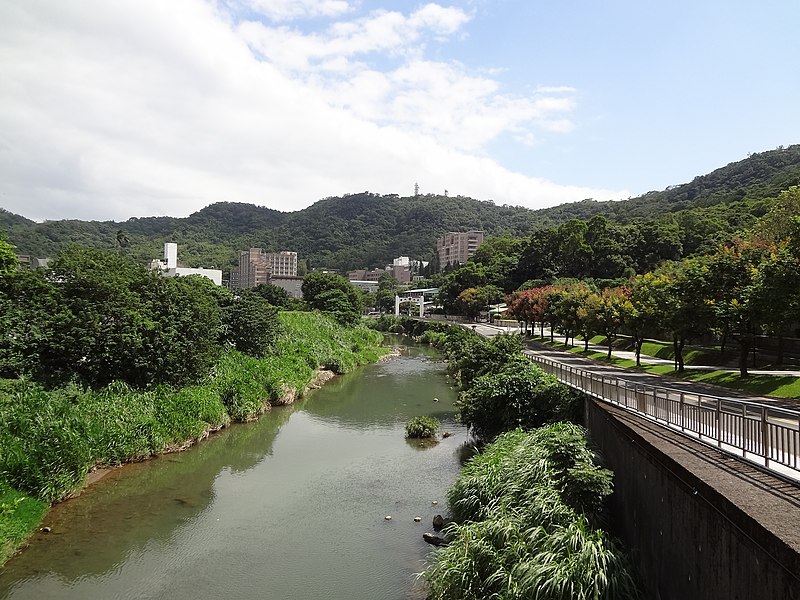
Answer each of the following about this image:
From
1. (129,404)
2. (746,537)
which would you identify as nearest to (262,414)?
(129,404)

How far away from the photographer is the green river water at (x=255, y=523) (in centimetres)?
1250

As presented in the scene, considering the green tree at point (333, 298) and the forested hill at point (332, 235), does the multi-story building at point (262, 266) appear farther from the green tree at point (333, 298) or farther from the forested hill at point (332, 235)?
the green tree at point (333, 298)

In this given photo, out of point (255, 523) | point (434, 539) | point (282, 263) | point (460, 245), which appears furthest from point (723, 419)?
point (460, 245)

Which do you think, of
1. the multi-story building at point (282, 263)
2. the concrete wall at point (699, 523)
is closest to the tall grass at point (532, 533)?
the concrete wall at point (699, 523)

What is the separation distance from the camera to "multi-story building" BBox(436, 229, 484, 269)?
174500 mm

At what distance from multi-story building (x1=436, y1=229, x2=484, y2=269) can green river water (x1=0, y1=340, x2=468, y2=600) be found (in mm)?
150013

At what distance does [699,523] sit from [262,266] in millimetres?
152729

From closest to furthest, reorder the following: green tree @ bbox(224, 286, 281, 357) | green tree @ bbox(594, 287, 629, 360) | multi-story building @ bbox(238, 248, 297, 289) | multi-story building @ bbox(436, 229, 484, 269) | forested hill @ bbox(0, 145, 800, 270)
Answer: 1. green tree @ bbox(224, 286, 281, 357)
2. green tree @ bbox(594, 287, 629, 360)
3. forested hill @ bbox(0, 145, 800, 270)
4. multi-story building @ bbox(238, 248, 297, 289)
5. multi-story building @ bbox(436, 229, 484, 269)

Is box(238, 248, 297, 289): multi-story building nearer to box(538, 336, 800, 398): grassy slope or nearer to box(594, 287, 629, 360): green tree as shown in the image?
box(594, 287, 629, 360): green tree

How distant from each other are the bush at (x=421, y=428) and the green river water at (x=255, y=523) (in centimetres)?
58

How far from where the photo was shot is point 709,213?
262 feet

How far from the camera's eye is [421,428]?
81.3ft

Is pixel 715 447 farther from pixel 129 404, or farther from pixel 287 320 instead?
pixel 287 320

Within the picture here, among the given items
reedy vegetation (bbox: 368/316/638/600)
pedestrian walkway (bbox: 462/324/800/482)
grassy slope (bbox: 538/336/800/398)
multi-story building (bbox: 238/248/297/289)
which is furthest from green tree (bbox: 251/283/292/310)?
pedestrian walkway (bbox: 462/324/800/482)
